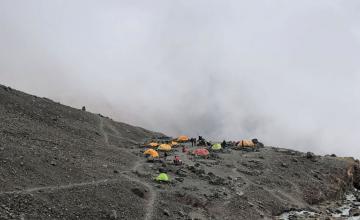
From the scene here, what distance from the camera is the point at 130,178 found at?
143 feet

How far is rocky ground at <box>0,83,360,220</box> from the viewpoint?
32750 millimetres

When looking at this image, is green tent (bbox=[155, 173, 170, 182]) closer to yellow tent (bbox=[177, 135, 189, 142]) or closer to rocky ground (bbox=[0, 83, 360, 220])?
rocky ground (bbox=[0, 83, 360, 220])

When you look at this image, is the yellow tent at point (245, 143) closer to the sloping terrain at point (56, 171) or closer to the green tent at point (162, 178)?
the sloping terrain at point (56, 171)

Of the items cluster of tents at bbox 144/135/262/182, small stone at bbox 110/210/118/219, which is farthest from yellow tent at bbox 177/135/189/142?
small stone at bbox 110/210/118/219

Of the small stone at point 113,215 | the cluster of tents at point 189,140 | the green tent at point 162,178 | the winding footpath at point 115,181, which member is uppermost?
the cluster of tents at point 189,140

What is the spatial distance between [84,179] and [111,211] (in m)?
5.91

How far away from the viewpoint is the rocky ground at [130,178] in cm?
3275

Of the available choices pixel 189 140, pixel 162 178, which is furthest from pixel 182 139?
pixel 162 178

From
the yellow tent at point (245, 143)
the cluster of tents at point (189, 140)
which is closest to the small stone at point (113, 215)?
the cluster of tents at point (189, 140)

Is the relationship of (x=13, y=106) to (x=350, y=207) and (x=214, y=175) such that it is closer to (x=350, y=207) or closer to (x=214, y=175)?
(x=214, y=175)

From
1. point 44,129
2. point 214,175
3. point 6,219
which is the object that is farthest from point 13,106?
point 6,219

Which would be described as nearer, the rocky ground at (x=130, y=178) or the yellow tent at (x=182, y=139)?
the rocky ground at (x=130, y=178)

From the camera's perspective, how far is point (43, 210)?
29344 mm

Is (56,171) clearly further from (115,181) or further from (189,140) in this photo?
(189,140)
